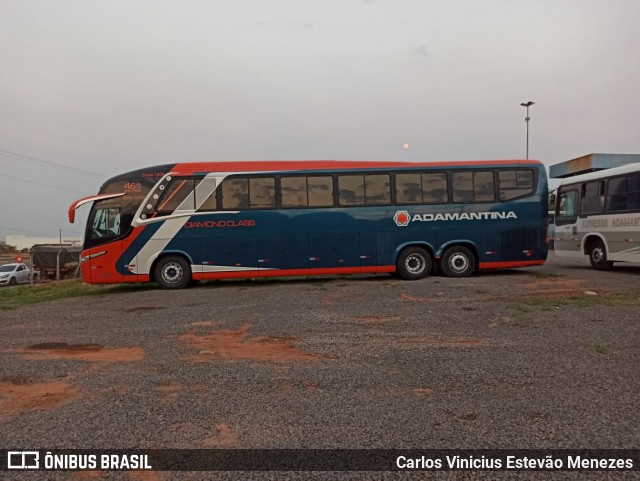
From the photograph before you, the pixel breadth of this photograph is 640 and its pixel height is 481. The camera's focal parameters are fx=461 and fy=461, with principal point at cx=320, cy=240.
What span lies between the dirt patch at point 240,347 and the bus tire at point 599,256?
40.2ft

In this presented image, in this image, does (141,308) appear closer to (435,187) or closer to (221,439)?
(221,439)

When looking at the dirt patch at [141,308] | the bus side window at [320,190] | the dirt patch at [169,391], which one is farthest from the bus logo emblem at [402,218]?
the dirt patch at [169,391]

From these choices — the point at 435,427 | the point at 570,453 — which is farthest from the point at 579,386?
the point at 435,427

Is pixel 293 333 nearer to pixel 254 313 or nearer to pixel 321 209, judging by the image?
pixel 254 313

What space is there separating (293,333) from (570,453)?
13.4ft

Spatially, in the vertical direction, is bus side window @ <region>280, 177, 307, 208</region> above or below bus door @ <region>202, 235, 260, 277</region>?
above

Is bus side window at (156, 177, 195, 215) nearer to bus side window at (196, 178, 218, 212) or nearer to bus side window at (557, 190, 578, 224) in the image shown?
bus side window at (196, 178, 218, 212)

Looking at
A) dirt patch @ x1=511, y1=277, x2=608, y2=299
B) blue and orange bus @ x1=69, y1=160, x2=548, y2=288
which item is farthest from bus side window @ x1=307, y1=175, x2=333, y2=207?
dirt patch @ x1=511, y1=277, x2=608, y2=299

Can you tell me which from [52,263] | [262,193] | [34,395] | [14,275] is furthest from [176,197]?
[14,275]

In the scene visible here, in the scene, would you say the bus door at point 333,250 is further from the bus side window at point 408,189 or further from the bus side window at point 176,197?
the bus side window at point 176,197

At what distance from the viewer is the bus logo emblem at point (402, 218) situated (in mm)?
12938

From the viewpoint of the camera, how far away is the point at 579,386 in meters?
4.12

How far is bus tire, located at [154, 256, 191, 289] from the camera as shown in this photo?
12555 millimetres

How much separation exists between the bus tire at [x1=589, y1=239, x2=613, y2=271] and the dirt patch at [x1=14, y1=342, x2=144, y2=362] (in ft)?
45.9
